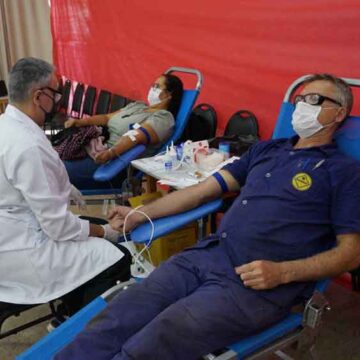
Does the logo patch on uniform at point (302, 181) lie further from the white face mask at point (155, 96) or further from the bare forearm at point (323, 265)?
the white face mask at point (155, 96)

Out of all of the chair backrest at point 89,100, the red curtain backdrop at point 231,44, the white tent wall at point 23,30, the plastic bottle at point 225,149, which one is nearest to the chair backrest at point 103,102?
the red curtain backdrop at point 231,44

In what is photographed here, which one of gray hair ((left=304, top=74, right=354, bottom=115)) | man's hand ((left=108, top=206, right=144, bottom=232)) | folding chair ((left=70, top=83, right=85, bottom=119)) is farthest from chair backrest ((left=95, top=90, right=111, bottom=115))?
gray hair ((left=304, top=74, right=354, bottom=115))

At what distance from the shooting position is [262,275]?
124cm

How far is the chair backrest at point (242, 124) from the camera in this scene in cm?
264

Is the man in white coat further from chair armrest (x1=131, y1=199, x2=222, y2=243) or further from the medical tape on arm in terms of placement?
the medical tape on arm

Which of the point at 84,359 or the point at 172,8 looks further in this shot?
the point at 172,8

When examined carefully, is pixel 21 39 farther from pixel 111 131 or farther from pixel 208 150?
pixel 208 150

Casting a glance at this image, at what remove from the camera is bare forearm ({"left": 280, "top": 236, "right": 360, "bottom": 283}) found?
4.17 ft

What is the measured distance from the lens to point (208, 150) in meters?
2.12

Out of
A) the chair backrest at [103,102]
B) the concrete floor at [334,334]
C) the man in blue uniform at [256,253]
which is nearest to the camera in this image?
the man in blue uniform at [256,253]

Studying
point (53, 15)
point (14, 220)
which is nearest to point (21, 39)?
point (53, 15)

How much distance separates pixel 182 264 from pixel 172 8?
7.96 feet

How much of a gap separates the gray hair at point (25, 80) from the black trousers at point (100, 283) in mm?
638

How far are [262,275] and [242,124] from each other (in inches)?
64.2
